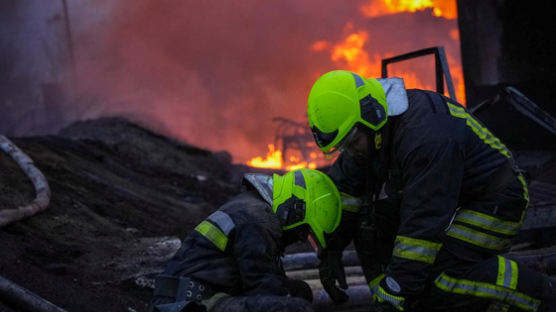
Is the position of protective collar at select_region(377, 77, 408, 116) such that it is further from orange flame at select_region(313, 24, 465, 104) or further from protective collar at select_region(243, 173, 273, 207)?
orange flame at select_region(313, 24, 465, 104)

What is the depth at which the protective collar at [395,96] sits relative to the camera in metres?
3.13

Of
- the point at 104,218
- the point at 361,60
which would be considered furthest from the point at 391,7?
the point at 104,218

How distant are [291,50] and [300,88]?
4.67 feet

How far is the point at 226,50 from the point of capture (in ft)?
69.9

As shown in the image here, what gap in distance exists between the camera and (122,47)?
21.2 metres

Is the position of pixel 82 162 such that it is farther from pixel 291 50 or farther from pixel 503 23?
pixel 291 50

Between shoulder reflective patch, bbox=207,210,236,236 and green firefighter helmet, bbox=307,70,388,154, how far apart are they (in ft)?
2.04

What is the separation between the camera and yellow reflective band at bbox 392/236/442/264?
2.85 meters

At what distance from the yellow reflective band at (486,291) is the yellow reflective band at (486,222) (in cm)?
29

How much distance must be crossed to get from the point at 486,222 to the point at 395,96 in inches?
31.5

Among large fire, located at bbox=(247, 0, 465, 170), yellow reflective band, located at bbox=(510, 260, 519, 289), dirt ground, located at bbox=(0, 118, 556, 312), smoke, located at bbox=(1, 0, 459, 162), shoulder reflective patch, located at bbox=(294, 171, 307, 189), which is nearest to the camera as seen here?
yellow reflective band, located at bbox=(510, 260, 519, 289)

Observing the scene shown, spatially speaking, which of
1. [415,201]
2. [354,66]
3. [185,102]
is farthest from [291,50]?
[415,201]

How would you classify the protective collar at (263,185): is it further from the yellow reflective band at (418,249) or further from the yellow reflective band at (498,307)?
the yellow reflective band at (498,307)

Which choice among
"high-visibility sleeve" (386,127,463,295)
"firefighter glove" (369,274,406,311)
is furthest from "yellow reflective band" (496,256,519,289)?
"firefighter glove" (369,274,406,311)
